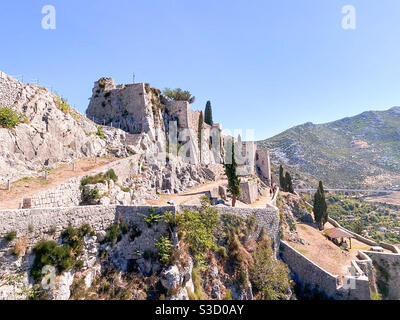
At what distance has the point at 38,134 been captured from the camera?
63.2 ft

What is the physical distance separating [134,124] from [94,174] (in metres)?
17.0

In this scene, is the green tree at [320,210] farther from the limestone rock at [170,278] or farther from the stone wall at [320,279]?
the limestone rock at [170,278]

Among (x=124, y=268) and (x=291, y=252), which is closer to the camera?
(x=124, y=268)

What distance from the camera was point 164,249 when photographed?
1372 cm

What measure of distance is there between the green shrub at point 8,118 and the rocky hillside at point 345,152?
100m

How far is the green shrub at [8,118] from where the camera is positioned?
17.0m

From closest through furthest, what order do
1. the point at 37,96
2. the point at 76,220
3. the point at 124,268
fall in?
the point at 76,220 < the point at 124,268 < the point at 37,96

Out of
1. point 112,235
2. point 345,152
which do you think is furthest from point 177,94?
point 345,152

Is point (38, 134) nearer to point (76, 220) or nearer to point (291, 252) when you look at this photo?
point (76, 220)

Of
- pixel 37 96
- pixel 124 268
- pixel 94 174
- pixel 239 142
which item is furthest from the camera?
pixel 239 142

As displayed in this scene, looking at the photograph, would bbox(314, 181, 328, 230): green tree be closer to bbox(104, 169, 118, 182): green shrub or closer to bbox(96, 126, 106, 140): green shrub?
bbox(104, 169, 118, 182): green shrub

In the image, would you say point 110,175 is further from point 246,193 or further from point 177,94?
point 177,94

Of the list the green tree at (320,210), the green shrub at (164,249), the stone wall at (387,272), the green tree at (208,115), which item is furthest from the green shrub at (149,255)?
the green tree at (208,115)
